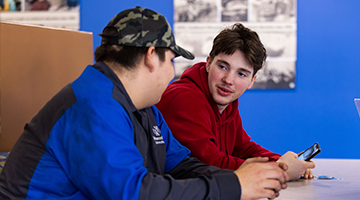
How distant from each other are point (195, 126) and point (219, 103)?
254mm

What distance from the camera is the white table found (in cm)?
92

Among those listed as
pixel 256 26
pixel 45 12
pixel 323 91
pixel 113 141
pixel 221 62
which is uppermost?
pixel 45 12

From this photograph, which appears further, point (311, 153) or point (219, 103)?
point (219, 103)

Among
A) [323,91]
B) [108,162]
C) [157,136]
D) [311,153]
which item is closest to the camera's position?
[108,162]

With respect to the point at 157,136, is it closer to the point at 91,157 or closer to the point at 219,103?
the point at 91,157

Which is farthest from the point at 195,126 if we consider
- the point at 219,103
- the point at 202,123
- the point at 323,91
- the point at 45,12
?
the point at 45,12

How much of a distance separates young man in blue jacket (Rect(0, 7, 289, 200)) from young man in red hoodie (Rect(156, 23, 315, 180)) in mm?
329

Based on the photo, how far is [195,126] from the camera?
4.07 feet

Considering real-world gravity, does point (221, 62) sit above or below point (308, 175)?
above

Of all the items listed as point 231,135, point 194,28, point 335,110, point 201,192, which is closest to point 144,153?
point 201,192

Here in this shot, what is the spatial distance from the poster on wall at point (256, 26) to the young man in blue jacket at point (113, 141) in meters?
2.07

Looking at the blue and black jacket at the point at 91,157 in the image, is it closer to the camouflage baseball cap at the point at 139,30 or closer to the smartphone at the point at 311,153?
the camouflage baseball cap at the point at 139,30

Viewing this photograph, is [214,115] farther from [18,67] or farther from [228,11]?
[228,11]

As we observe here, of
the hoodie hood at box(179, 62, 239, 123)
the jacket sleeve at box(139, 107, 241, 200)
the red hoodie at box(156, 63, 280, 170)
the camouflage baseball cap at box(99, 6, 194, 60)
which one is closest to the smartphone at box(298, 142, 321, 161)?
the red hoodie at box(156, 63, 280, 170)
